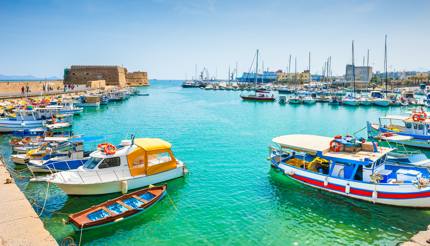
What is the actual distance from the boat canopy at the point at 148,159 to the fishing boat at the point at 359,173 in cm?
739

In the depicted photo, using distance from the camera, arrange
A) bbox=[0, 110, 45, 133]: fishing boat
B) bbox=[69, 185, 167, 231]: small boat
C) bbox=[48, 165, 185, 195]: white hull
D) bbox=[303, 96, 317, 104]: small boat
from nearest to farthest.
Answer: bbox=[69, 185, 167, 231]: small boat < bbox=[48, 165, 185, 195]: white hull < bbox=[0, 110, 45, 133]: fishing boat < bbox=[303, 96, 317, 104]: small boat

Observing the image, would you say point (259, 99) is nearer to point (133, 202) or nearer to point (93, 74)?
point (133, 202)

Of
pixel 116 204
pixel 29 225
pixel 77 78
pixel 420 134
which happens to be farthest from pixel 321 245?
pixel 77 78

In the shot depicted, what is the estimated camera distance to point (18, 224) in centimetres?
1060

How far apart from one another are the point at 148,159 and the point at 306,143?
991cm

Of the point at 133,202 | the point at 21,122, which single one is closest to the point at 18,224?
the point at 133,202

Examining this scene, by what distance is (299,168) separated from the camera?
17.8 meters

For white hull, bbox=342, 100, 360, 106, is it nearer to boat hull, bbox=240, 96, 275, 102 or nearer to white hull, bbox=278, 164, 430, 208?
boat hull, bbox=240, 96, 275, 102

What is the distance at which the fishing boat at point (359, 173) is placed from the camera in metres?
14.7

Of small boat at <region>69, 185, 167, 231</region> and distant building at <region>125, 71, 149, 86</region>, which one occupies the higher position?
distant building at <region>125, 71, 149, 86</region>

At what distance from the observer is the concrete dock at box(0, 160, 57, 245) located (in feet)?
31.5

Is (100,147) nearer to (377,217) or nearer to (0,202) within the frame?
(0,202)

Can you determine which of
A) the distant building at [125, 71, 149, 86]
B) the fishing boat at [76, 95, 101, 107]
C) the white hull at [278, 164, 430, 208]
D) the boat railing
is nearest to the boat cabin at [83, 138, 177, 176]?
the boat railing

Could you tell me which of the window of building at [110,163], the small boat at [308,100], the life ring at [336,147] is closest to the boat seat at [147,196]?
the window of building at [110,163]
